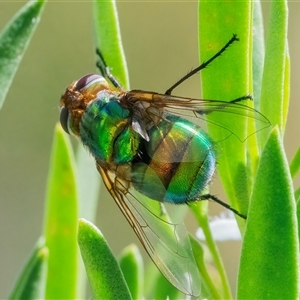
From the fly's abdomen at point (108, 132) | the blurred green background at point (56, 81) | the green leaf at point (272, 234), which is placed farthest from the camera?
the blurred green background at point (56, 81)

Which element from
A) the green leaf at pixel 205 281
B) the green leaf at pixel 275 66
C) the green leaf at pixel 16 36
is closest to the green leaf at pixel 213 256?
the green leaf at pixel 205 281

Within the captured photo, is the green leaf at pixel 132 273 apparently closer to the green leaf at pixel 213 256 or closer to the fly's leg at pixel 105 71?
the green leaf at pixel 213 256

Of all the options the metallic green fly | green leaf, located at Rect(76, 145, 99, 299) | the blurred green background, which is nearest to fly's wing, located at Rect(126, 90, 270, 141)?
the metallic green fly

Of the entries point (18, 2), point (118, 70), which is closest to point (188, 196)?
point (118, 70)

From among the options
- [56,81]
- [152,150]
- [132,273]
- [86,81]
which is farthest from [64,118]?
[56,81]

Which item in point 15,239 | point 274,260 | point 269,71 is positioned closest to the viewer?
point 274,260

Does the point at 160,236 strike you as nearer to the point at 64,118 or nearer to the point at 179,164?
the point at 179,164

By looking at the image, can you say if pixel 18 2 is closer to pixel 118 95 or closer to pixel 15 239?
pixel 15 239
